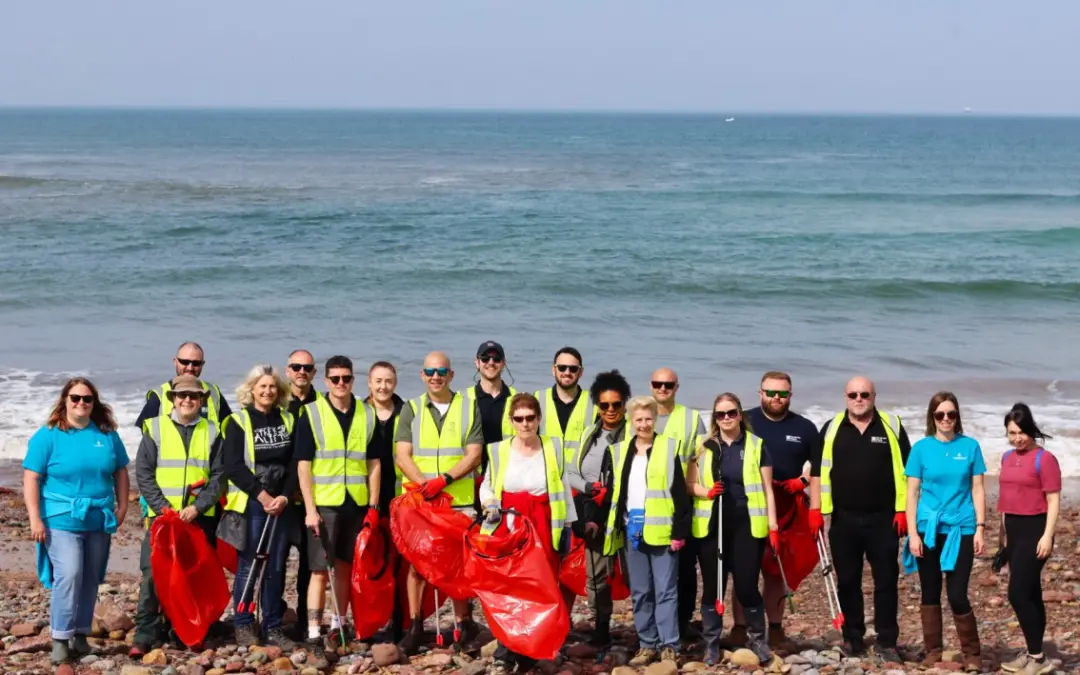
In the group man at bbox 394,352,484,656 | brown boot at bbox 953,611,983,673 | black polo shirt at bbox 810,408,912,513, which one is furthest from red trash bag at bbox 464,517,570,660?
brown boot at bbox 953,611,983,673

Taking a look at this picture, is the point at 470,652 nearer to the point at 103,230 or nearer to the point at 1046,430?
the point at 1046,430

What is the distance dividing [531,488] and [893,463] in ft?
6.16

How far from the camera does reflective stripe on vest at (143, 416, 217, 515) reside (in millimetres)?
7074

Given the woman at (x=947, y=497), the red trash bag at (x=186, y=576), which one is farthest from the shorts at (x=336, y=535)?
the woman at (x=947, y=497)

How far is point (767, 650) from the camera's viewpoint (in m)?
7.12

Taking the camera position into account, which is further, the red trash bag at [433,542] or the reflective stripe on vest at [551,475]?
the red trash bag at [433,542]

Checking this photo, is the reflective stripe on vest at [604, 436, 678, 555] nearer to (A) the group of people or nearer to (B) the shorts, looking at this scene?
(A) the group of people

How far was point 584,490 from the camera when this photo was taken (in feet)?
23.4

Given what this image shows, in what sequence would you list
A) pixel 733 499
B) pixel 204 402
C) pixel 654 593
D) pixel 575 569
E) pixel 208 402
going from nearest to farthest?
1. pixel 733 499
2. pixel 654 593
3. pixel 575 569
4. pixel 204 402
5. pixel 208 402

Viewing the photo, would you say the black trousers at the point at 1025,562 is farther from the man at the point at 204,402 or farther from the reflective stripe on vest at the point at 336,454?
the man at the point at 204,402

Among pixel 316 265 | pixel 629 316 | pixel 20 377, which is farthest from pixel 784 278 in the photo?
pixel 20 377

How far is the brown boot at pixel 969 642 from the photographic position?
7.04 m

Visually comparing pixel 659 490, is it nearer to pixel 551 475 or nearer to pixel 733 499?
pixel 733 499

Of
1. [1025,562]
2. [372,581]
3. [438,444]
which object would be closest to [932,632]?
[1025,562]
